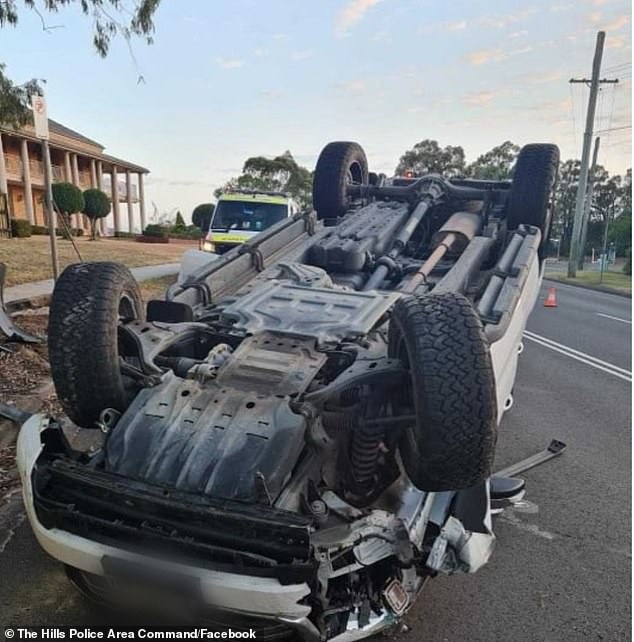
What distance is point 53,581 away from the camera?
287 cm

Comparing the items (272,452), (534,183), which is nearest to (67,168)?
(534,183)

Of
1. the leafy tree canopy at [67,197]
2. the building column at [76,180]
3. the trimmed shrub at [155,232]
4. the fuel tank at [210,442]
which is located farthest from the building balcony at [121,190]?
the fuel tank at [210,442]

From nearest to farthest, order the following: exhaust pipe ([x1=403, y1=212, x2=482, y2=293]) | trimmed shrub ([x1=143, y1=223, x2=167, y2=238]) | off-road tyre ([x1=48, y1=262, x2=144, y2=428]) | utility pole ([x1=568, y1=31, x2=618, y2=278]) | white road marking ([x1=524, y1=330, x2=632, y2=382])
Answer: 1. off-road tyre ([x1=48, y1=262, x2=144, y2=428])
2. exhaust pipe ([x1=403, y1=212, x2=482, y2=293])
3. white road marking ([x1=524, y1=330, x2=632, y2=382])
4. utility pole ([x1=568, y1=31, x2=618, y2=278])
5. trimmed shrub ([x1=143, y1=223, x2=167, y2=238])

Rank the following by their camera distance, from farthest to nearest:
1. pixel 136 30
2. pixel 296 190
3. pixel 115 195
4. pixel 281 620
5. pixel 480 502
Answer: pixel 296 190
pixel 115 195
pixel 136 30
pixel 480 502
pixel 281 620

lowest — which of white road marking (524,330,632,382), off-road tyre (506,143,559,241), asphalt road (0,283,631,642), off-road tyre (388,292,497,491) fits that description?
white road marking (524,330,632,382)

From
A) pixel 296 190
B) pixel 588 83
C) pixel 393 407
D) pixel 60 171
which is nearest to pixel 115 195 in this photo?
pixel 60 171

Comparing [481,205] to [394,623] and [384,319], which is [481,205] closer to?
[384,319]

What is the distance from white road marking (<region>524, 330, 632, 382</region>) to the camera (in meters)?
7.46

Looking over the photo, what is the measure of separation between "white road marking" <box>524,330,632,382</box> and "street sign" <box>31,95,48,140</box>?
24.1 feet

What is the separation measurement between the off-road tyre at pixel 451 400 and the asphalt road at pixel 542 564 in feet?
2.58

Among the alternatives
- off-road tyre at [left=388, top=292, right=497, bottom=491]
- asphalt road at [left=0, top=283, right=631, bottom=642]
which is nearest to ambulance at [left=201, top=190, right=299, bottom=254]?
asphalt road at [left=0, top=283, right=631, bottom=642]

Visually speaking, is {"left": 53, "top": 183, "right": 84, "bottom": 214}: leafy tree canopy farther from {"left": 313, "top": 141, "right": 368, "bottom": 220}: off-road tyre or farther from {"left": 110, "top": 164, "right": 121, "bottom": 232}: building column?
{"left": 313, "top": 141, "right": 368, "bottom": 220}: off-road tyre

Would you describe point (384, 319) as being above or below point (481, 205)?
below

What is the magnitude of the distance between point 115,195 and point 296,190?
12516mm
